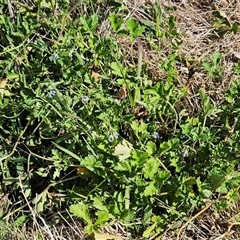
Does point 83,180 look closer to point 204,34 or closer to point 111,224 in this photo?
point 111,224

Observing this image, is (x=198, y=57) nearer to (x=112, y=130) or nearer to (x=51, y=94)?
(x=112, y=130)

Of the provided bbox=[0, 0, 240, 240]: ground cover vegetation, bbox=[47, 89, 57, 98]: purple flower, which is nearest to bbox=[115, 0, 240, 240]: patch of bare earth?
bbox=[0, 0, 240, 240]: ground cover vegetation

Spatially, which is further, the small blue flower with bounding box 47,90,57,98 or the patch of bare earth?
the patch of bare earth

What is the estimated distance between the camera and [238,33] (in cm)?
322

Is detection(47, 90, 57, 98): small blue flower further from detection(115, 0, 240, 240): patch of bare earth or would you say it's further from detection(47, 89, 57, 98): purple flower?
detection(115, 0, 240, 240): patch of bare earth

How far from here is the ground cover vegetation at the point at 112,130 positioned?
8.68 feet

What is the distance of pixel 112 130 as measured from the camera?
2639 mm

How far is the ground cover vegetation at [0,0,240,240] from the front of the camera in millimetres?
2645

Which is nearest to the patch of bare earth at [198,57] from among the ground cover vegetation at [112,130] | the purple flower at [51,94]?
the ground cover vegetation at [112,130]

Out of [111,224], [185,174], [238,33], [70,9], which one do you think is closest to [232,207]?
[185,174]

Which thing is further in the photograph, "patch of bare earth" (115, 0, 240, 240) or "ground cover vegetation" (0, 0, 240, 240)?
"patch of bare earth" (115, 0, 240, 240)

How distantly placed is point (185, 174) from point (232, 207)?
11.7 inches

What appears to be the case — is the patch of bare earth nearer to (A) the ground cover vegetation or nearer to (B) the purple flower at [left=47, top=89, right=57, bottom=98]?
(A) the ground cover vegetation

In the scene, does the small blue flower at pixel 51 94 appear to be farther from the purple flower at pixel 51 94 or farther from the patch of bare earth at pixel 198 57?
the patch of bare earth at pixel 198 57
